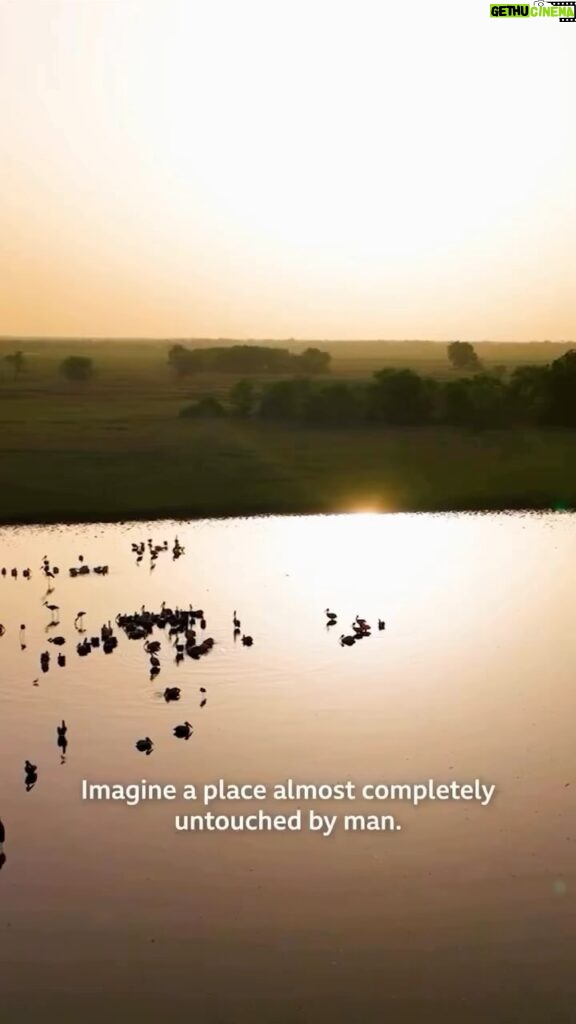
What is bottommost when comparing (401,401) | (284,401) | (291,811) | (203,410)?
(291,811)

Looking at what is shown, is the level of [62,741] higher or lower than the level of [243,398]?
lower

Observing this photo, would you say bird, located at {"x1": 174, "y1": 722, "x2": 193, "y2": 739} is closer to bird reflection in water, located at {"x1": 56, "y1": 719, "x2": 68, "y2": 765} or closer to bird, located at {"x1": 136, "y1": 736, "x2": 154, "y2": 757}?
bird, located at {"x1": 136, "y1": 736, "x2": 154, "y2": 757}

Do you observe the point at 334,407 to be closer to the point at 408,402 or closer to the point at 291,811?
the point at 408,402

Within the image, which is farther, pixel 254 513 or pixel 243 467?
pixel 243 467

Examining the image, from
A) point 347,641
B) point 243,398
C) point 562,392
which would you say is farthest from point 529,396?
point 347,641

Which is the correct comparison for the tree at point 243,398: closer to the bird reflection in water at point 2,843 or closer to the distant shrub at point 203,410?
the distant shrub at point 203,410

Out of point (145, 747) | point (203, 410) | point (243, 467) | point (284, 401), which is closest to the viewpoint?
point (145, 747)

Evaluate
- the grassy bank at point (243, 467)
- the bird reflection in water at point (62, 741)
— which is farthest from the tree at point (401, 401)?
the bird reflection in water at point (62, 741)

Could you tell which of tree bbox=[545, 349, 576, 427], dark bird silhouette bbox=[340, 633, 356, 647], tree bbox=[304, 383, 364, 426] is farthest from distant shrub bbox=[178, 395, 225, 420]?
dark bird silhouette bbox=[340, 633, 356, 647]
